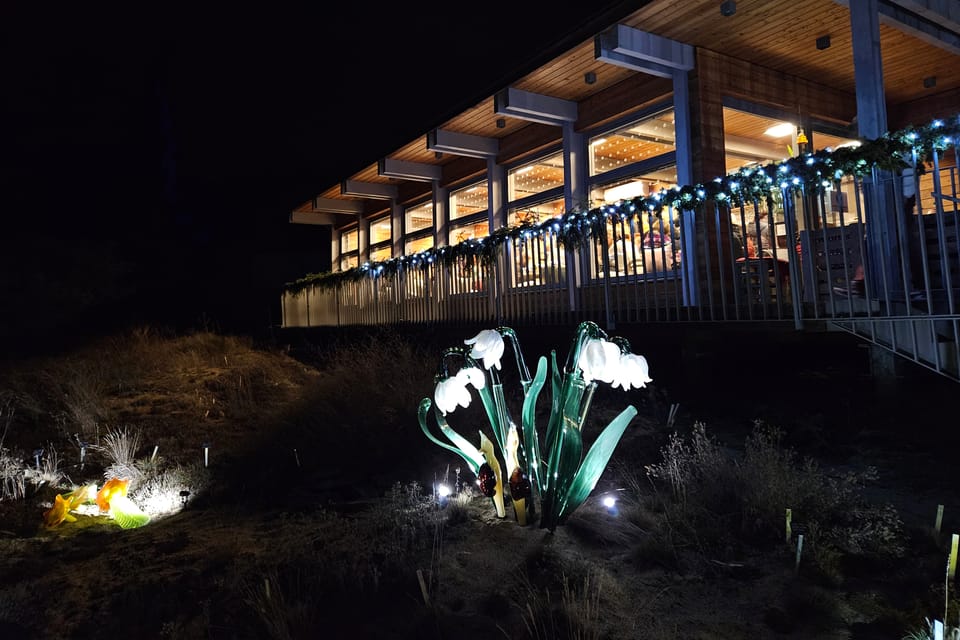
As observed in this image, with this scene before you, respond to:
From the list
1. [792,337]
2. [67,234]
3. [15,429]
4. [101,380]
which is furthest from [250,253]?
[792,337]

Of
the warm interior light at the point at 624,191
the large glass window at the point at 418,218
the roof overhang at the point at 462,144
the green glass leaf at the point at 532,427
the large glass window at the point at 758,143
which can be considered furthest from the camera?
the large glass window at the point at 418,218

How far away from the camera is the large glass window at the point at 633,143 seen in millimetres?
9039

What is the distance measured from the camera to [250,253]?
29.5 m

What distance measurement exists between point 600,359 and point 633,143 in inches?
271

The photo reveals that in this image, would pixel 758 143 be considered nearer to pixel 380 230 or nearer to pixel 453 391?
pixel 453 391

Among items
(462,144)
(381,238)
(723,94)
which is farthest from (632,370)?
(381,238)

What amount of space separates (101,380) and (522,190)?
7648 mm

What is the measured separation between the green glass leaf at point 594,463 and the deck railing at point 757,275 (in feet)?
6.41

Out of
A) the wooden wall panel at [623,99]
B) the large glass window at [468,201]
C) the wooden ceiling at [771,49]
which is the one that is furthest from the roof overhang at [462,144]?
the wooden wall panel at [623,99]

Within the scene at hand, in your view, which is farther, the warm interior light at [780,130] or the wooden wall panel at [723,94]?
the warm interior light at [780,130]

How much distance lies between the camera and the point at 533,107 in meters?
9.62

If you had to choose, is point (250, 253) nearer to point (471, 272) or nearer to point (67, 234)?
point (67, 234)

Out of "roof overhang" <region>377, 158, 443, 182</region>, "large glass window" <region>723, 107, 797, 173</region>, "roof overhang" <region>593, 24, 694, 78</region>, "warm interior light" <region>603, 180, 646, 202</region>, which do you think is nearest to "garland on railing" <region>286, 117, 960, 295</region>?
"roof overhang" <region>593, 24, 694, 78</region>

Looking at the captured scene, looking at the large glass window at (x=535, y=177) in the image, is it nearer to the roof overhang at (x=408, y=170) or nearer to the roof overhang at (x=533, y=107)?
the roof overhang at (x=533, y=107)
